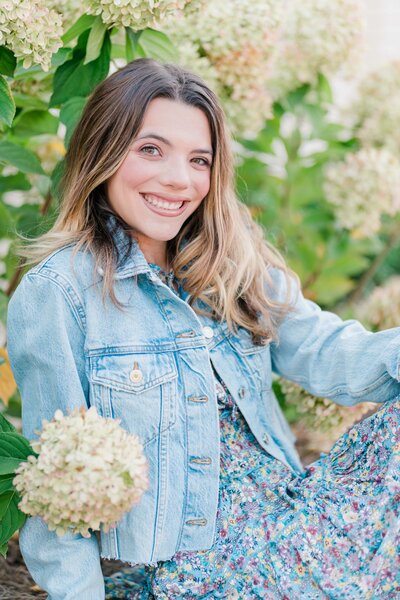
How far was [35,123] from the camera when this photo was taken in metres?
2.32

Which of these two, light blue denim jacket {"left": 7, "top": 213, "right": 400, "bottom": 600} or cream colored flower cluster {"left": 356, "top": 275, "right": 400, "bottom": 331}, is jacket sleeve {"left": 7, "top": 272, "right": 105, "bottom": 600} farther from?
cream colored flower cluster {"left": 356, "top": 275, "right": 400, "bottom": 331}

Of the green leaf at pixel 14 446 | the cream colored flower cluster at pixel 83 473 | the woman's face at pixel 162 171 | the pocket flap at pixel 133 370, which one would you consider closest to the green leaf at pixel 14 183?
the woman's face at pixel 162 171

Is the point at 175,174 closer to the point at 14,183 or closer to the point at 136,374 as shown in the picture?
the point at 136,374

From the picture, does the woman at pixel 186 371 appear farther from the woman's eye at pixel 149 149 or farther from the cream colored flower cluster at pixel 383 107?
the cream colored flower cluster at pixel 383 107

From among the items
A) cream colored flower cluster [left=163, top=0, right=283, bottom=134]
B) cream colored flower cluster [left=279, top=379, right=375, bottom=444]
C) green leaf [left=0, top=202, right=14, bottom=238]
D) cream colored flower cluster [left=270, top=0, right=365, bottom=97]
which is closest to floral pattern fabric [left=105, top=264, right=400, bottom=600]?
cream colored flower cluster [left=279, top=379, right=375, bottom=444]

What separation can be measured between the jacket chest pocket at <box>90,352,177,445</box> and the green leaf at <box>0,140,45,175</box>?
66 cm

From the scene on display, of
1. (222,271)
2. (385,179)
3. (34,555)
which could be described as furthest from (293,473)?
(385,179)

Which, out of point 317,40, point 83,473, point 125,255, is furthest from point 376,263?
point 83,473

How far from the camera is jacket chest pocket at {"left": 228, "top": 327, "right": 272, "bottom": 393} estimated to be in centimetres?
192

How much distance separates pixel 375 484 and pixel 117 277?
653mm

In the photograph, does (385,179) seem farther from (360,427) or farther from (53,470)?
(53,470)

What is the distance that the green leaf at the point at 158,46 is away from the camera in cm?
203

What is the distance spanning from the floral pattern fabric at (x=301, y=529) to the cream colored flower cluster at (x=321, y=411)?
0.34 meters

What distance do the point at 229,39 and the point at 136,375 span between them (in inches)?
43.3
